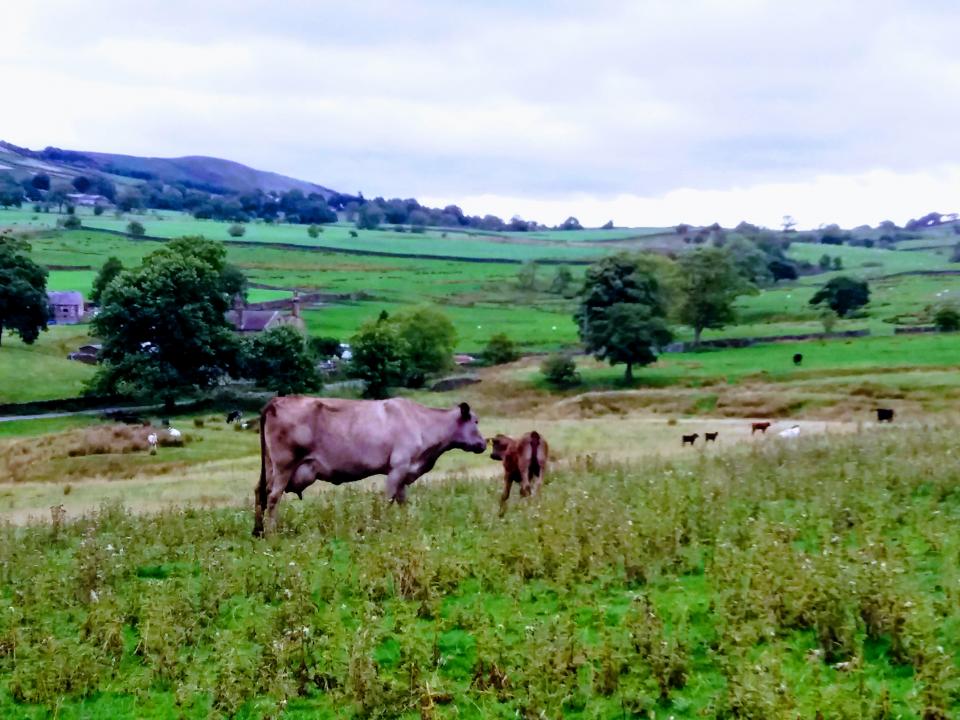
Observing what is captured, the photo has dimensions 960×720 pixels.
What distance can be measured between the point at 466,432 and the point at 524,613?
8.87 metres

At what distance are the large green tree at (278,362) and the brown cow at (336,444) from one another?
2394 inches

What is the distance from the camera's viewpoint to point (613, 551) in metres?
10.6

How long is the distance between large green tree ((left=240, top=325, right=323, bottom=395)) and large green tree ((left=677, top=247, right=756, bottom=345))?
38165 mm

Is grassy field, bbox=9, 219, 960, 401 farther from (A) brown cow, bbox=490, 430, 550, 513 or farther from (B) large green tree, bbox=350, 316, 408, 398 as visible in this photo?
(A) brown cow, bbox=490, 430, 550, 513

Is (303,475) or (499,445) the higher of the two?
(303,475)

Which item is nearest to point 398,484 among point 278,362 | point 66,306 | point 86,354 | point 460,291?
point 278,362

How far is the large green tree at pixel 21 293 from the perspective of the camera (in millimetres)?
81188

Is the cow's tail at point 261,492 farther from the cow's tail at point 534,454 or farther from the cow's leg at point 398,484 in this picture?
the cow's tail at point 534,454

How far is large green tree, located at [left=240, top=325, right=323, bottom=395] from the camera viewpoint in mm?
76812

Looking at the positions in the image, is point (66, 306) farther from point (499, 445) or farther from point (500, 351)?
point (499, 445)

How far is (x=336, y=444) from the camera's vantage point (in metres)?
15.8

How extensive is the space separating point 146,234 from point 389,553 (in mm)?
173839

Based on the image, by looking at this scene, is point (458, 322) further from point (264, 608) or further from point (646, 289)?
point (264, 608)

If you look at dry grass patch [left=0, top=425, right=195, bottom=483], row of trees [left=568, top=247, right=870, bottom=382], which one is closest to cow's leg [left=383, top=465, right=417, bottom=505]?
dry grass patch [left=0, top=425, right=195, bottom=483]
